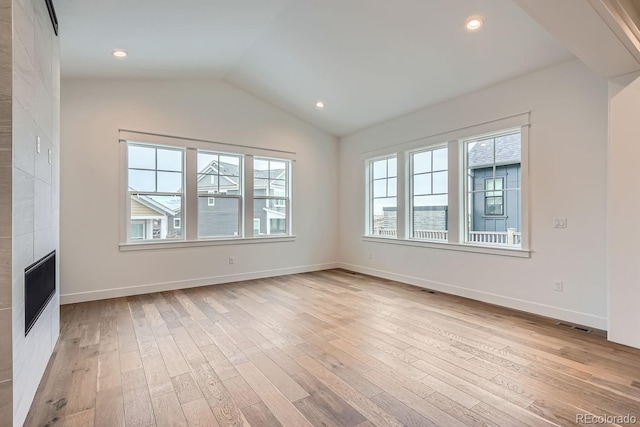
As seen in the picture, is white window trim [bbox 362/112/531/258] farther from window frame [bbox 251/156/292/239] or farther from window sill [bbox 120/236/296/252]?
window sill [bbox 120/236/296/252]

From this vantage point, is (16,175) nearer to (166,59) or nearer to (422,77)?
(166,59)

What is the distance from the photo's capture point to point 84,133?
4.23 m

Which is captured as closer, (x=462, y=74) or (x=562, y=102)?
(x=562, y=102)

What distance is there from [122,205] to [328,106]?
3570mm

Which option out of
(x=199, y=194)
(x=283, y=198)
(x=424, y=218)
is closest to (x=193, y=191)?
(x=199, y=194)

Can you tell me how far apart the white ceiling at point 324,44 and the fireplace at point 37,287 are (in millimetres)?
2228

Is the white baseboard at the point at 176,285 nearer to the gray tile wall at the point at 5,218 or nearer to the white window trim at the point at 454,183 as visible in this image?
the white window trim at the point at 454,183

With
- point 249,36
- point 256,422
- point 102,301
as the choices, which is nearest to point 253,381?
point 256,422

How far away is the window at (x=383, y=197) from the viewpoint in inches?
222

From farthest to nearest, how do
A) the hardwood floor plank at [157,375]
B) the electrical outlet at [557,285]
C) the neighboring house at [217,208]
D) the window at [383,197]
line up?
1. the window at [383,197]
2. the neighboring house at [217,208]
3. the electrical outlet at [557,285]
4. the hardwood floor plank at [157,375]

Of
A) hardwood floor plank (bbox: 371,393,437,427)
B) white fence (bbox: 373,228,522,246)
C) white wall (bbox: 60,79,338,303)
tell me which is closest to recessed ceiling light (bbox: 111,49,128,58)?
white wall (bbox: 60,79,338,303)

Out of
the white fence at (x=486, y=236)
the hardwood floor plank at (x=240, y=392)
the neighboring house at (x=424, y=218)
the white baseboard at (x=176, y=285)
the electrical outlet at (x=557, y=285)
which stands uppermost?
the neighboring house at (x=424, y=218)
